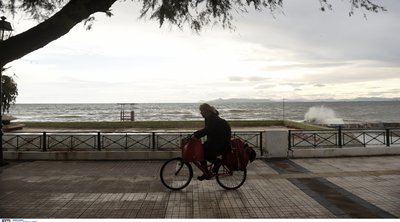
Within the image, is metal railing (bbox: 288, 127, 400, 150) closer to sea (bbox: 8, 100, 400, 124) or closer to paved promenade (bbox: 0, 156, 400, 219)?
paved promenade (bbox: 0, 156, 400, 219)

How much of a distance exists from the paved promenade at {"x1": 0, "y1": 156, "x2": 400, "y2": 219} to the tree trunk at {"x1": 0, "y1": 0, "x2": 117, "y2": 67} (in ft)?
8.50

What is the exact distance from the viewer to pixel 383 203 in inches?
238

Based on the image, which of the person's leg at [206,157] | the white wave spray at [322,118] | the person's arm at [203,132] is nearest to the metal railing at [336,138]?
the person's leg at [206,157]

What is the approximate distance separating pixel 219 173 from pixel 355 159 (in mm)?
5596

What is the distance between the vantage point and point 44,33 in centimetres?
509

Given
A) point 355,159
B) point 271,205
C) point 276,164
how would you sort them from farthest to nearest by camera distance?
1. point 355,159
2. point 276,164
3. point 271,205

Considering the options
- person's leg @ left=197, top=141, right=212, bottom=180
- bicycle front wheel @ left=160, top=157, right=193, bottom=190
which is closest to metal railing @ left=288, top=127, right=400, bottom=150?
person's leg @ left=197, top=141, right=212, bottom=180

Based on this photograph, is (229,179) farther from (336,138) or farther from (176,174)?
(336,138)

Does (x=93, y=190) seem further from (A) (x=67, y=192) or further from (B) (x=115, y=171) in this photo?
(B) (x=115, y=171)

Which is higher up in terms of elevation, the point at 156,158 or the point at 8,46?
the point at 8,46

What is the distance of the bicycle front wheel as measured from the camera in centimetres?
700

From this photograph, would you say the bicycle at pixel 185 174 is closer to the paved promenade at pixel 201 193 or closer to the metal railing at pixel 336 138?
→ the paved promenade at pixel 201 193

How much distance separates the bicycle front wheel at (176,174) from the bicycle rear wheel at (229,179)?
0.63 meters

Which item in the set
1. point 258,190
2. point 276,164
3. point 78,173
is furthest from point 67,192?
point 276,164
